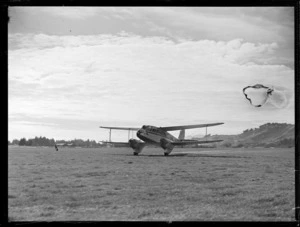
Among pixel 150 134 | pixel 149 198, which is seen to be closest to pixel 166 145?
pixel 150 134

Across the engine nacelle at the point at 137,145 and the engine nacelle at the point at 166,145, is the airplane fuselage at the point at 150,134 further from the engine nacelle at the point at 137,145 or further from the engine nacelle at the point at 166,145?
the engine nacelle at the point at 137,145

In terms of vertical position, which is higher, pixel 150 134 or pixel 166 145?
pixel 150 134

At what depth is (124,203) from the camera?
32.8 ft

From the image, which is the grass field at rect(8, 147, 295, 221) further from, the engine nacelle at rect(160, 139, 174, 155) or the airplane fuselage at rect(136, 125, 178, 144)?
the engine nacelle at rect(160, 139, 174, 155)

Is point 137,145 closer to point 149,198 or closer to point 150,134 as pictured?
point 150,134

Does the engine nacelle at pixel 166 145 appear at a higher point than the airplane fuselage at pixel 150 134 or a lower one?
lower

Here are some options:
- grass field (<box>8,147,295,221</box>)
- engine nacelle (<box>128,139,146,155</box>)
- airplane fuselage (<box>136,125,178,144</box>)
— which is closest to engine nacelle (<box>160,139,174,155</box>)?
airplane fuselage (<box>136,125,178,144</box>)

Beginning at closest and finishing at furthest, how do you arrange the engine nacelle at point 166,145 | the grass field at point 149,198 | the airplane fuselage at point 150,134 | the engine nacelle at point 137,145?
the grass field at point 149,198 → the airplane fuselage at point 150,134 → the engine nacelle at point 166,145 → the engine nacelle at point 137,145

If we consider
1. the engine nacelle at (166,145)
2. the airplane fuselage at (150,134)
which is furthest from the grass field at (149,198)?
the engine nacelle at (166,145)

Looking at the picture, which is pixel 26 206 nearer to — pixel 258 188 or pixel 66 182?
pixel 66 182

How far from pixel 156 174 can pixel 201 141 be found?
21.0 metres
